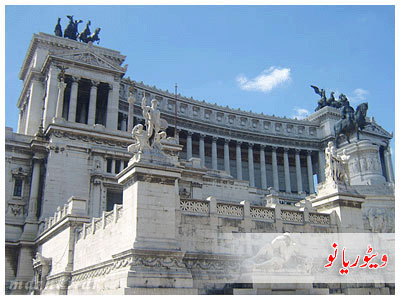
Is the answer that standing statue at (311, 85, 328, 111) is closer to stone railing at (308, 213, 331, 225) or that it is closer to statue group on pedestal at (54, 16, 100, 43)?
statue group on pedestal at (54, 16, 100, 43)

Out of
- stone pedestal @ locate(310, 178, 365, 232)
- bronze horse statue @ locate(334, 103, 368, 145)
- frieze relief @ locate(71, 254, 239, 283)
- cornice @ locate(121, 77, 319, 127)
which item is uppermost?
cornice @ locate(121, 77, 319, 127)

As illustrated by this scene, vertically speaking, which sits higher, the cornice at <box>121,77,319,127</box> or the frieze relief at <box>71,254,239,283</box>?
the cornice at <box>121,77,319,127</box>

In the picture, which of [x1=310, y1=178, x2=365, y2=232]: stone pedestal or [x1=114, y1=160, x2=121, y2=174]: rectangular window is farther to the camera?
[x1=114, y1=160, x2=121, y2=174]: rectangular window

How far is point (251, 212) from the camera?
76.5ft

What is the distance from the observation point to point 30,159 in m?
41.7

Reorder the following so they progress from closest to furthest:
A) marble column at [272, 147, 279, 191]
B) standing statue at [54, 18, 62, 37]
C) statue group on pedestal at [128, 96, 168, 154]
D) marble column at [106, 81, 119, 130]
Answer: statue group on pedestal at [128, 96, 168, 154], marble column at [106, 81, 119, 130], standing statue at [54, 18, 62, 37], marble column at [272, 147, 279, 191]

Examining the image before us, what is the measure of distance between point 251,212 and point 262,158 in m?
60.9

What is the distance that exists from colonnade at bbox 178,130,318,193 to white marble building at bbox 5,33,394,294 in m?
0.25

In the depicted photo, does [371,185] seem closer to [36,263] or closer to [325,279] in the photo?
[325,279]

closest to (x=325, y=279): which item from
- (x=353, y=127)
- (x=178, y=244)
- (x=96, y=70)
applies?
(x=178, y=244)

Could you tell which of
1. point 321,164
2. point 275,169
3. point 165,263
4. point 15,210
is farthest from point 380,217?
point 321,164

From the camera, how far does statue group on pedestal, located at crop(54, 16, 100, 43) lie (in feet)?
222

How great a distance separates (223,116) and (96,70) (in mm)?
30042

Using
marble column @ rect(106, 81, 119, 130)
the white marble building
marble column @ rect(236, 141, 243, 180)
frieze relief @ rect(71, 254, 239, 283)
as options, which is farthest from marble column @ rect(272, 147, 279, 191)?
frieze relief @ rect(71, 254, 239, 283)
